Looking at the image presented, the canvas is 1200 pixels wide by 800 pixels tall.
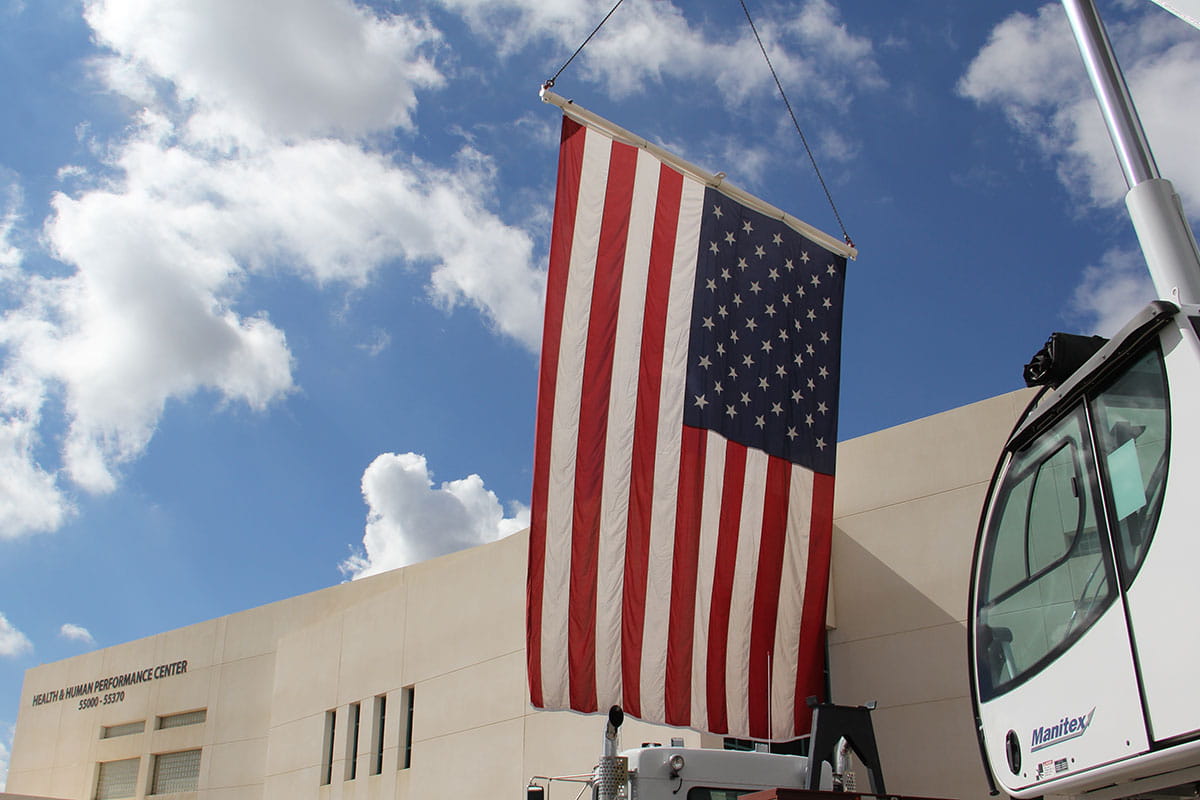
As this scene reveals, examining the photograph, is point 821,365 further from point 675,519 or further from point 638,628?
point 638,628

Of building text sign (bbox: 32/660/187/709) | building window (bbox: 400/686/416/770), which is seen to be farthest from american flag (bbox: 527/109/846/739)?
building text sign (bbox: 32/660/187/709)

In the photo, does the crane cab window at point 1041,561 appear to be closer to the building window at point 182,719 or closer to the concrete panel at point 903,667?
the concrete panel at point 903,667

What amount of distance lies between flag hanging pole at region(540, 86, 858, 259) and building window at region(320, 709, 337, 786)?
59.8 ft

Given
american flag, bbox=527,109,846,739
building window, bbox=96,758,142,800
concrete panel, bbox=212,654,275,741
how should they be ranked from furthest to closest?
building window, bbox=96,758,142,800
concrete panel, bbox=212,654,275,741
american flag, bbox=527,109,846,739

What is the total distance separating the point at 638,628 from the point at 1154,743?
29.9ft

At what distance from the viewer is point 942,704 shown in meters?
15.6

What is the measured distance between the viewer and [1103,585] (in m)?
4.18

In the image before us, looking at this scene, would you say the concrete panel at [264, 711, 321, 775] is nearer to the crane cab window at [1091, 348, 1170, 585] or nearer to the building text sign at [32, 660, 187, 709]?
the building text sign at [32, 660, 187, 709]

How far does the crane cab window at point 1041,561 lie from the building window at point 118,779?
3711 cm

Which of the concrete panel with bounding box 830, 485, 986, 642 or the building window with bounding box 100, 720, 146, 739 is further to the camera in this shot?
the building window with bounding box 100, 720, 146, 739

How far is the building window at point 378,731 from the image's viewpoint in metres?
24.2

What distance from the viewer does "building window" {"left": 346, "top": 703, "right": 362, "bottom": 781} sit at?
82.2 feet

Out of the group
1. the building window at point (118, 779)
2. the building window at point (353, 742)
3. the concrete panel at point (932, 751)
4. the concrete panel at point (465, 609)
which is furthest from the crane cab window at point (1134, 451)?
the building window at point (118, 779)

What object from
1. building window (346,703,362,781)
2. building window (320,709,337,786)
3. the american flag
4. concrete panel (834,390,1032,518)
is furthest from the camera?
building window (320,709,337,786)
